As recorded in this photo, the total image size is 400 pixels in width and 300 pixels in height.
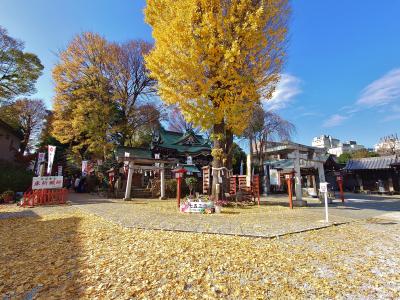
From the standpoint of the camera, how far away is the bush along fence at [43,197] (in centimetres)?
1182

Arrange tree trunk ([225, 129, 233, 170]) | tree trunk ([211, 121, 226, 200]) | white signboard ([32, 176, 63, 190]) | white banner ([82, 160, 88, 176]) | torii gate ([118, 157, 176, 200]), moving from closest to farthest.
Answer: tree trunk ([211, 121, 226, 200]) → tree trunk ([225, 129, 233, 170]) → white signboard ([32, 176, 63, 190]) → torii gate ([118, 157, 176, 200]) → white banner ([82, 160, 88, 176])

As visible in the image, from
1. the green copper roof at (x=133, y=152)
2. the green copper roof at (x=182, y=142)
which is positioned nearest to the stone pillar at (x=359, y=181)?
the green copper roof at (x=182, y=142)

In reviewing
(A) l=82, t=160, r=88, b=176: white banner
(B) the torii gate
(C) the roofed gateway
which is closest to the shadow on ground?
(B) the torii gate

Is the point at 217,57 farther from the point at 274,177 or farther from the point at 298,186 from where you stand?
the point at 274,177

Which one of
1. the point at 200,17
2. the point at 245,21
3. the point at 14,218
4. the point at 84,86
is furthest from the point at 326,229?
the point at 84,86

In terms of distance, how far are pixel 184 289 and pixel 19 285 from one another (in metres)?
2.19

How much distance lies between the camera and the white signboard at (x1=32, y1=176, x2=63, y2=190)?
12.3 m

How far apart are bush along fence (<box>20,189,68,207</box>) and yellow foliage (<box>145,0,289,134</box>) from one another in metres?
8.39

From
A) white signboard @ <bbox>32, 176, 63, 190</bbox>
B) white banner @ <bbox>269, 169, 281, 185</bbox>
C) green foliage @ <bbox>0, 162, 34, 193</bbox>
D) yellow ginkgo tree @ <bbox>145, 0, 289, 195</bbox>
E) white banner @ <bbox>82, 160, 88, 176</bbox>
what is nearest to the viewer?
yellow ginkgo tree @ <bbox>145, 0, 289, 195</bbox>

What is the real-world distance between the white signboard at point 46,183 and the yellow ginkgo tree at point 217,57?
323 inches

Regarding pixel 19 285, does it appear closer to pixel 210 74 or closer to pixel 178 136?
pixel 210 74

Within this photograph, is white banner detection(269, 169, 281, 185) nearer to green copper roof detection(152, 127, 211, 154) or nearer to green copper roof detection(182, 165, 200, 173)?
green copper roof detection(152, 127, 211, 154)

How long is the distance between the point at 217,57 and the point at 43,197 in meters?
11.2

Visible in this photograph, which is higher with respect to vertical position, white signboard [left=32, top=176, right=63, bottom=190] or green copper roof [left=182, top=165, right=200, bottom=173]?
green copper roof [left=182, top=165, right=200, bottom=173]
